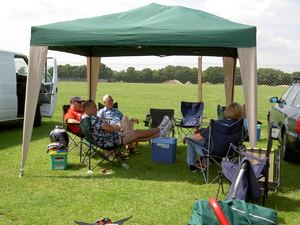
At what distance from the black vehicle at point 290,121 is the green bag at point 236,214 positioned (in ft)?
7.22

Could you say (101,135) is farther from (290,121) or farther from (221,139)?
(290,121)

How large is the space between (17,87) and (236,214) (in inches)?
254

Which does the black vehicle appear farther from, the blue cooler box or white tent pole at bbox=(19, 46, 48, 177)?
white tent pole at bbox=(19, 46, 48, 177)

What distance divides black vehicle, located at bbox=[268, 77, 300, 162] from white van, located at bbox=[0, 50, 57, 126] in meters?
5.07

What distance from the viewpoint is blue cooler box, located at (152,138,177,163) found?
5.42m

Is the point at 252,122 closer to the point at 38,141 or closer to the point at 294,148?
the point at 294,148

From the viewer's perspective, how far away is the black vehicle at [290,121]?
4.98m

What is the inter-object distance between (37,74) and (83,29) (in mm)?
831

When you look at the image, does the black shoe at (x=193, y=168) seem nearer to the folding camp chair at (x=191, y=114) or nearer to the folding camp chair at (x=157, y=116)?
the folding camp chair at (x=157, y=116)

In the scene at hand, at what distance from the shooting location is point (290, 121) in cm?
525

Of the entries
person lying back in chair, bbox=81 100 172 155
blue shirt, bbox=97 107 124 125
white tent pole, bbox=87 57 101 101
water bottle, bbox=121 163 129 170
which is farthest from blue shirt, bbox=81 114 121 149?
white tent pole, bbox=87 57 101 101

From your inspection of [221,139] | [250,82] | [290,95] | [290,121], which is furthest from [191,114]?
[250,82]

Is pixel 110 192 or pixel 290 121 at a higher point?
pixel 290 121

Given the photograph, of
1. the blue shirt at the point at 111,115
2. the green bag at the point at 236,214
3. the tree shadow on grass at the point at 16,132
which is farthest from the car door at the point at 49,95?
the green bag at the point at 236,214
